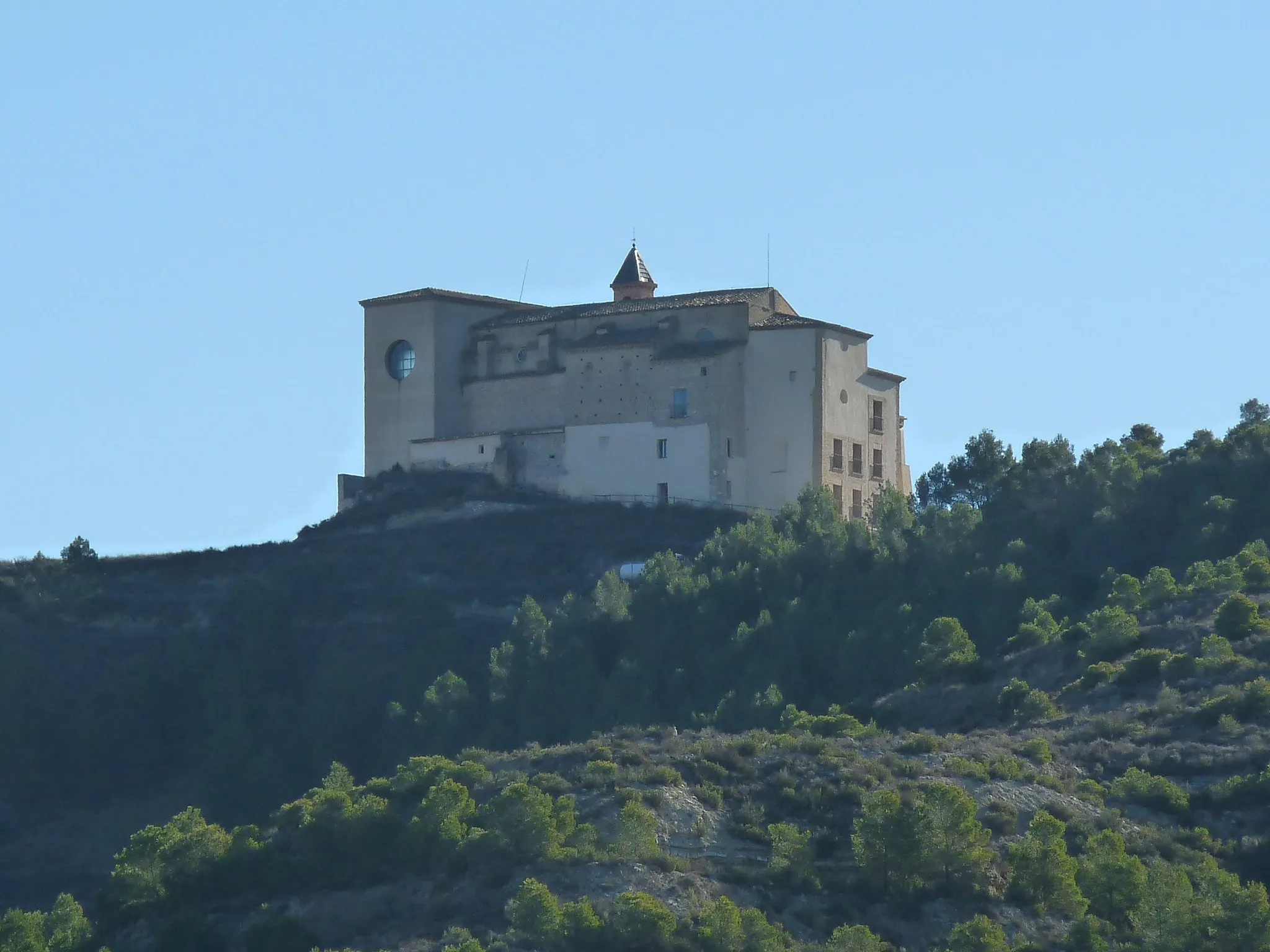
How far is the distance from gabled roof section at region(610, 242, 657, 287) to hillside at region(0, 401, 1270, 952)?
25.3 feet

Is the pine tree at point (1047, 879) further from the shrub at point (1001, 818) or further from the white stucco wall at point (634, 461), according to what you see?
the white stucco wall at point (634, 461)

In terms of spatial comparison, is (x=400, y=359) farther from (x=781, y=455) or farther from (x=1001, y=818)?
(x=1001, y=818)

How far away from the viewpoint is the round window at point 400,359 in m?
70.3

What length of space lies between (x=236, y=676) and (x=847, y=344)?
16.3 m

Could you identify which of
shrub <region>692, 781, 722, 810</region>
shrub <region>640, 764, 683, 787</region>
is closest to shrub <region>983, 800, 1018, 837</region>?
shrub <region>692, 781, 722, 810</region>

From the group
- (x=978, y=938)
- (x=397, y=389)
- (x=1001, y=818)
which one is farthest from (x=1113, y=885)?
(x=397, y=389)

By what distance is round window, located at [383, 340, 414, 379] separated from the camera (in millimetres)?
70312

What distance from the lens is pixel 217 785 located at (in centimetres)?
6028

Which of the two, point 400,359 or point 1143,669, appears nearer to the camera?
point 1143,669

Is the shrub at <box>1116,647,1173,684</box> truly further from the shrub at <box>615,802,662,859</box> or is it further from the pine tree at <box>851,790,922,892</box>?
the shrub at <box>615,802,662,859</box>


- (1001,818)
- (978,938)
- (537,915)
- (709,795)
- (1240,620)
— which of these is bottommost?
(978,938)

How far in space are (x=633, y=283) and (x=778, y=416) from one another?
8416 mm

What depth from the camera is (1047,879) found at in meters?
35.6

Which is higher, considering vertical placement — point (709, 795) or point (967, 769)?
point (967, 769)
